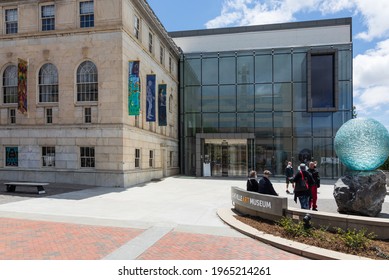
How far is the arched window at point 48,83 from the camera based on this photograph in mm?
22469

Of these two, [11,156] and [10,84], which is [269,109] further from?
[11,156]

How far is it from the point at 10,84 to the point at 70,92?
529 centimetres

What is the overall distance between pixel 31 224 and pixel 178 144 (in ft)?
85.9

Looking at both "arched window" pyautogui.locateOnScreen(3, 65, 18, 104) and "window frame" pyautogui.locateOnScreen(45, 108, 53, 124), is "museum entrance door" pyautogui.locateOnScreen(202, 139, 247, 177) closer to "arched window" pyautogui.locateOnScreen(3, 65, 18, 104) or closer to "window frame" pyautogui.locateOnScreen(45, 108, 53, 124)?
"window frame" pyautogui.locateOnScreen(45, 108, 53, 124)

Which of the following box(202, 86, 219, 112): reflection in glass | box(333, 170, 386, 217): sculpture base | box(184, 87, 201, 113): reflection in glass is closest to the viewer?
box(333, 170, 386, 217): sculpture base

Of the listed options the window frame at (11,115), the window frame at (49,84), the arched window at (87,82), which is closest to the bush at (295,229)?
the arched window at (87,82)

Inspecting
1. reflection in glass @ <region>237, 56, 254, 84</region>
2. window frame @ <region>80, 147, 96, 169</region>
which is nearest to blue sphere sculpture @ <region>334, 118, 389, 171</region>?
window frame @ <region>80, 147, 96, 169</region>

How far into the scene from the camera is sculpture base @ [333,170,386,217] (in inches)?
404

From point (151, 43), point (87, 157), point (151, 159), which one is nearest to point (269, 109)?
point (151, 159)

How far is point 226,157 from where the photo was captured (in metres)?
32.3

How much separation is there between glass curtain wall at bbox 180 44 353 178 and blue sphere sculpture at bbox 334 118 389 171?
67.2ft

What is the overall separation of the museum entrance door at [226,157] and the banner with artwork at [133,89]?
12328mm

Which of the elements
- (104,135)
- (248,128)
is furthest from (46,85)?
(248,128)

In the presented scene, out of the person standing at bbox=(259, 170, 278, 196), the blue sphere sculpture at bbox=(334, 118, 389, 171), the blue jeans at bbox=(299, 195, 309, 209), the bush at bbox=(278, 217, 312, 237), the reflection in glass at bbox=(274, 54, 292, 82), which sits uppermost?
the reflection in glass at bbox=(274, 54, 292, 82)
